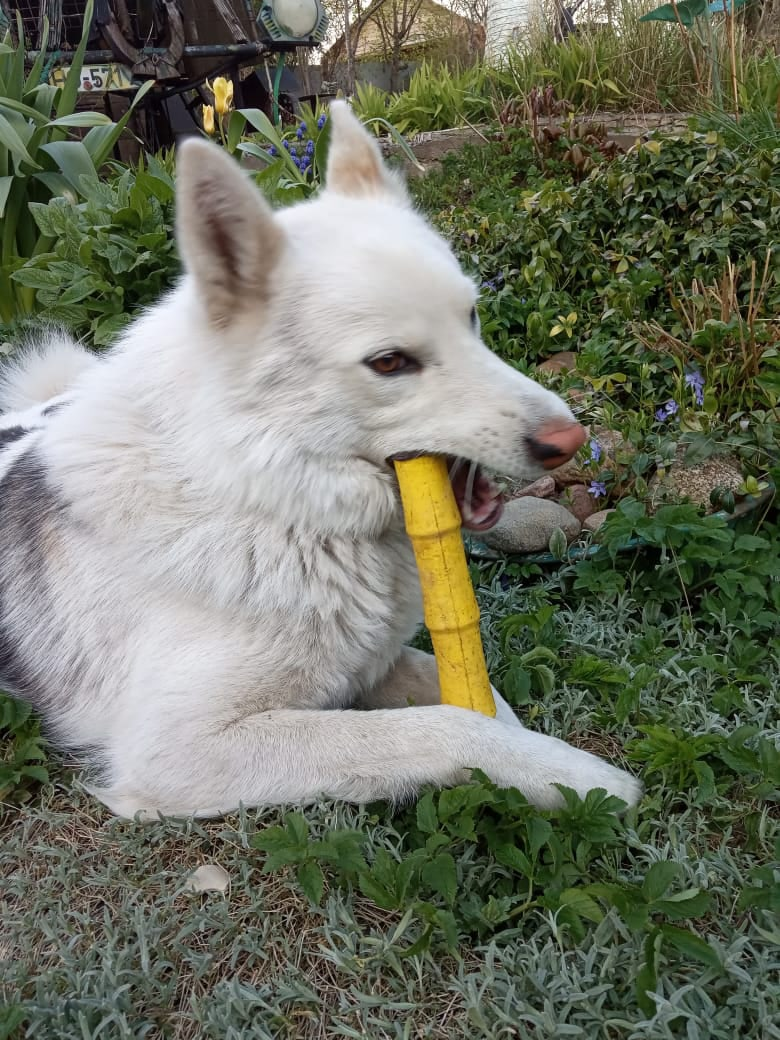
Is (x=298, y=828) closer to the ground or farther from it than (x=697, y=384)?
closer to the ground

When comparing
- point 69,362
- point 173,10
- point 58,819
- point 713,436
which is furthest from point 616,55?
point 58,819

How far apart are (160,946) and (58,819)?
1.84 ft

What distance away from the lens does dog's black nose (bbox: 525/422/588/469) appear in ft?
5.64

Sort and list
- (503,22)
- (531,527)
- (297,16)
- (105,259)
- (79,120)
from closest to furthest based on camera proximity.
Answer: (531,527), (105,259), (79,120), (297,16), (503,22)

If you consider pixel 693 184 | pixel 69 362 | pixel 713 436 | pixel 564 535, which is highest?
pixel 693 184

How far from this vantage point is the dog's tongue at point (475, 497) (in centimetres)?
197

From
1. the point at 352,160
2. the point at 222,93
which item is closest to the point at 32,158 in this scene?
the point at 222,93

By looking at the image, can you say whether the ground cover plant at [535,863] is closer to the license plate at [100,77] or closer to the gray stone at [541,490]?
the gray stone at [541,490]

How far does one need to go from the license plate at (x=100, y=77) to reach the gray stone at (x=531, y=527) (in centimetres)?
832

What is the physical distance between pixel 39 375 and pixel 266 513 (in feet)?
6.05

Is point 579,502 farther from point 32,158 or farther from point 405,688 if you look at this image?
point 32,158

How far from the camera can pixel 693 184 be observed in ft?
12.9

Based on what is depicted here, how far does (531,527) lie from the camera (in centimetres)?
292

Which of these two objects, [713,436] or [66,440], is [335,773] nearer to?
[66,440]
